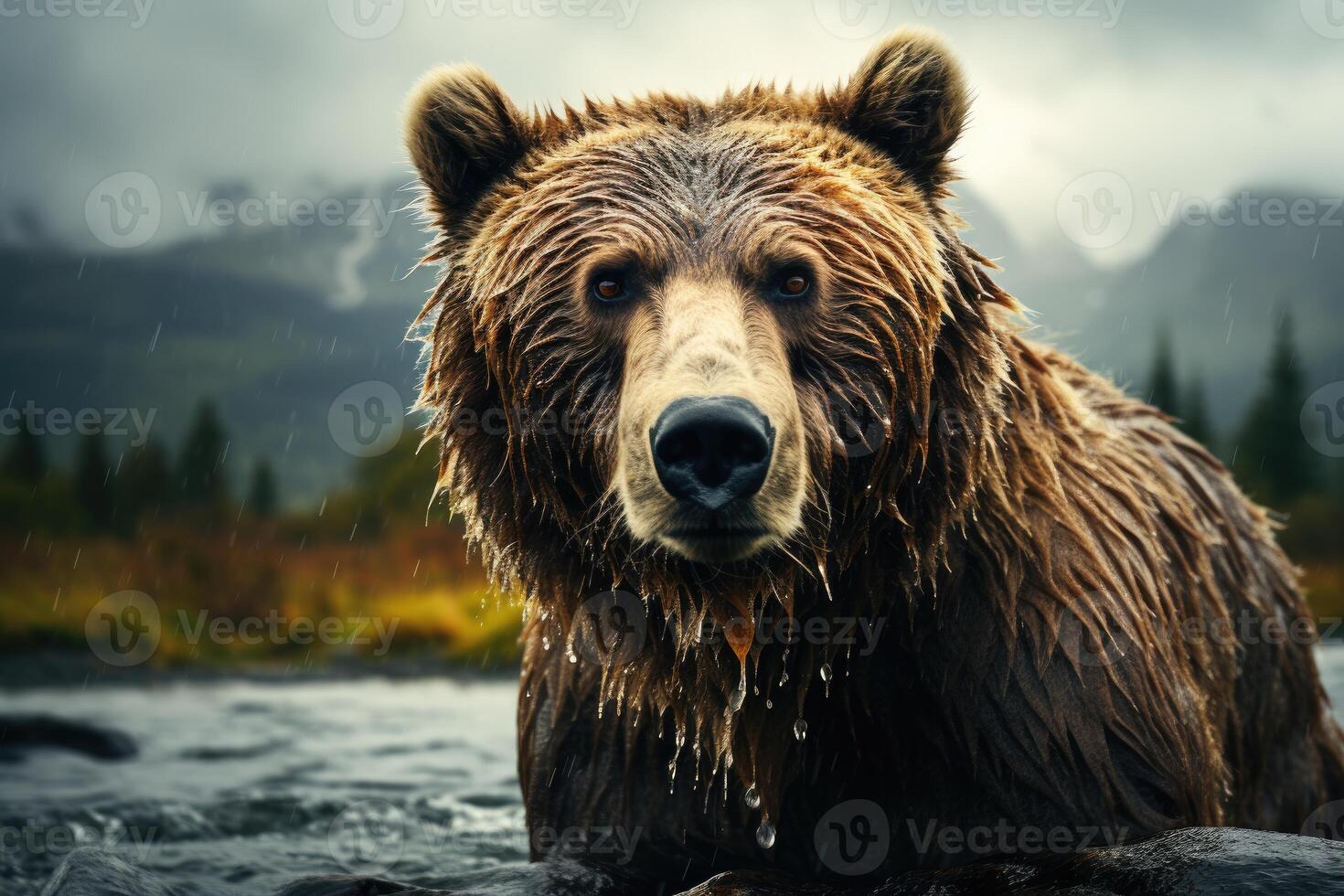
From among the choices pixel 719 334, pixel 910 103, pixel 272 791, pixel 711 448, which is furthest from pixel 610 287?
pixel 272 791

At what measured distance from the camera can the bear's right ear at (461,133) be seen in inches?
158

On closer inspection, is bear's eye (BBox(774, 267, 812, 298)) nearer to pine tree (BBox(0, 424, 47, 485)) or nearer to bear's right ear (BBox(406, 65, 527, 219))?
bear's right ear (BBox(406, 65, 527, 219))

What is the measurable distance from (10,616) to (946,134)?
1433cm

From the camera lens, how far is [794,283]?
3414 mm

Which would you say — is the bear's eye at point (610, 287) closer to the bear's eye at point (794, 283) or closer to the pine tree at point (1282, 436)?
the bear's eye at point (794, 283)

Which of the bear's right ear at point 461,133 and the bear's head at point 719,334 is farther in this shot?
the bear's right ear at point 461,133

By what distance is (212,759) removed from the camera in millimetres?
9070

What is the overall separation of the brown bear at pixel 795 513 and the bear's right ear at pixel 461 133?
→ 11mm

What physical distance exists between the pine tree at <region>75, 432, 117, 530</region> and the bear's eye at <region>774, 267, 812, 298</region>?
19237 millimetres

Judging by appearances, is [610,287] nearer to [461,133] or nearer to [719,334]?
[719,334]

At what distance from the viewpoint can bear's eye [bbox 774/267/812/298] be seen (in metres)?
3.41

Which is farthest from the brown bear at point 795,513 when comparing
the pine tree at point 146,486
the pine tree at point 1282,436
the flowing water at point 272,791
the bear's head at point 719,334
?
the pine tree at point 1282,436

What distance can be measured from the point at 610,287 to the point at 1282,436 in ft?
117

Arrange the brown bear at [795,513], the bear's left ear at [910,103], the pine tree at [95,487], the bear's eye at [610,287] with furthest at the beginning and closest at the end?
1. the pine tree at [95,487]
2. the bear's left ear at [910,103]
3. the bear's eye at [610,287]
4. the brown bear at [795,513]
